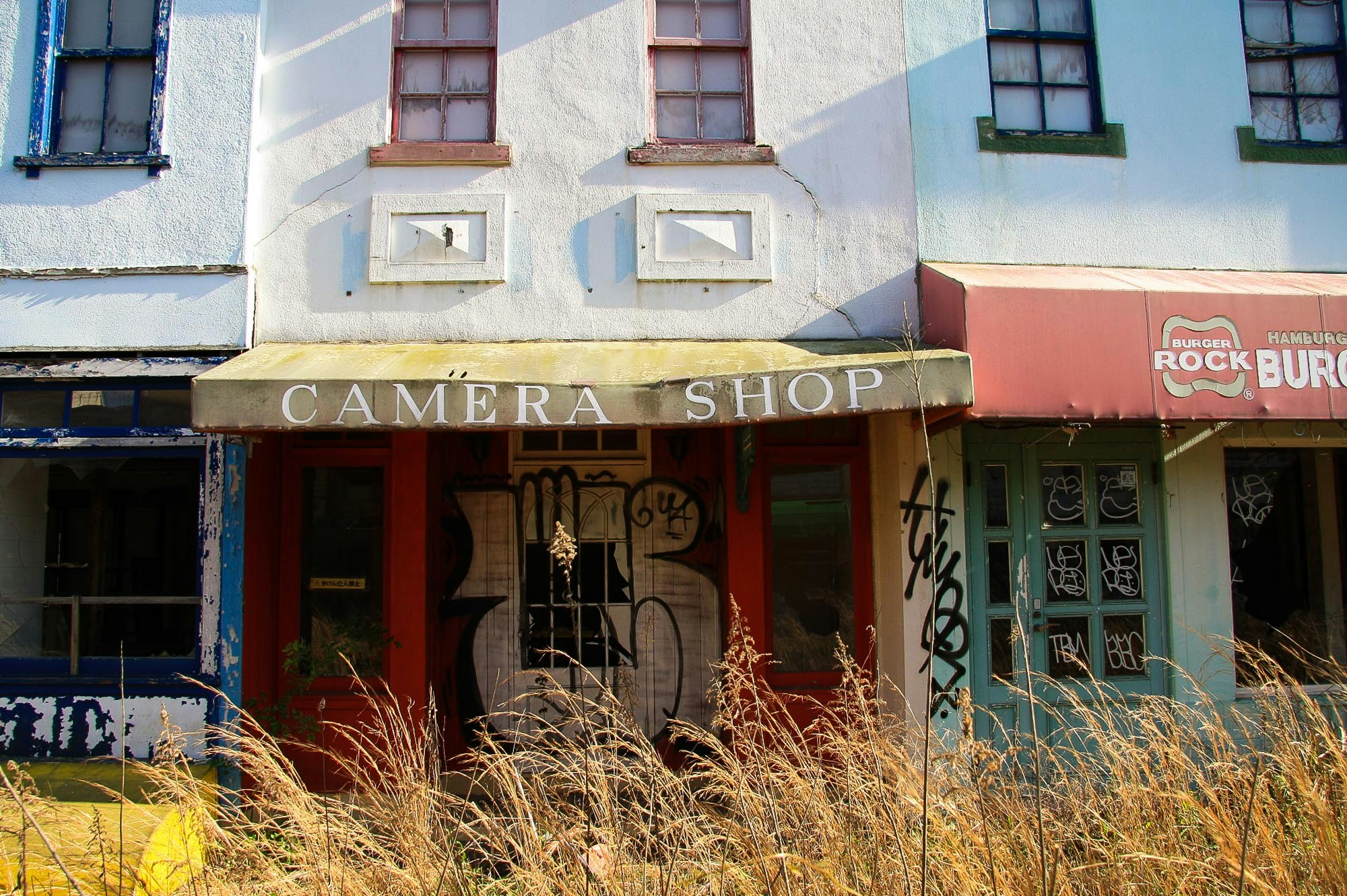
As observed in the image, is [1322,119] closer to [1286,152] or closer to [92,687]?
[1286,152]

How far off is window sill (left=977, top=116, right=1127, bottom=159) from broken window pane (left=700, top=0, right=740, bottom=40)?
185 cm

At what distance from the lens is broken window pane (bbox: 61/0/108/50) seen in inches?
219

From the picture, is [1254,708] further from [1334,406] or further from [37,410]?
[37,410]

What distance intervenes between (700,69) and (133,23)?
3934 mm

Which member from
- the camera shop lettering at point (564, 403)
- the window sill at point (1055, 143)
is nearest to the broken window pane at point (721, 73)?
the window sill at point (1055, 143)

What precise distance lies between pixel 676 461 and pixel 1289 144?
4.96 metres

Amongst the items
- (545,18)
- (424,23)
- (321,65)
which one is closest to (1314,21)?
(545,18)

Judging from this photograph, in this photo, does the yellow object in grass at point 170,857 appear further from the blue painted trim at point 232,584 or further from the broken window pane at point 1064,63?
the broken window pane at point 1064,63

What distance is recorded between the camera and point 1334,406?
490cm

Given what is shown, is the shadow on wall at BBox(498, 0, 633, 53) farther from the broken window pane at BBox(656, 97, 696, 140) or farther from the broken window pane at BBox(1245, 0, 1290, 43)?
the broken window pane at BBox(1245, 0, 1290, 43)

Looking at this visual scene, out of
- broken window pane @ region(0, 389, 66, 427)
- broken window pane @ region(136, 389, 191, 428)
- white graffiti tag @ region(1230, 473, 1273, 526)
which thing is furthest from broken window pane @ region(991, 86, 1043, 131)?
broken window pane @ region(0, 389, 66, 427)

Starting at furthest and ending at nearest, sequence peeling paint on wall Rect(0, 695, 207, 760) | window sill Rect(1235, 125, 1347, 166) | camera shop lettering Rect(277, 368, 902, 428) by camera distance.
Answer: window sill Rect(1235, 125, 1347, 166)
peeling paint on wall Rect(0, 695, 207, 760)
camera shop lettering Rect(277, 368, 902, 428)

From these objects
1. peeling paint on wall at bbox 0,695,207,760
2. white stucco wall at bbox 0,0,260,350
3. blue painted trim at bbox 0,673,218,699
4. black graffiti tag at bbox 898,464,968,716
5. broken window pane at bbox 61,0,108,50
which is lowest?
peeling paint on wall at bbox 0,695,207,760

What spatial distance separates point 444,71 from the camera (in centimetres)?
572
